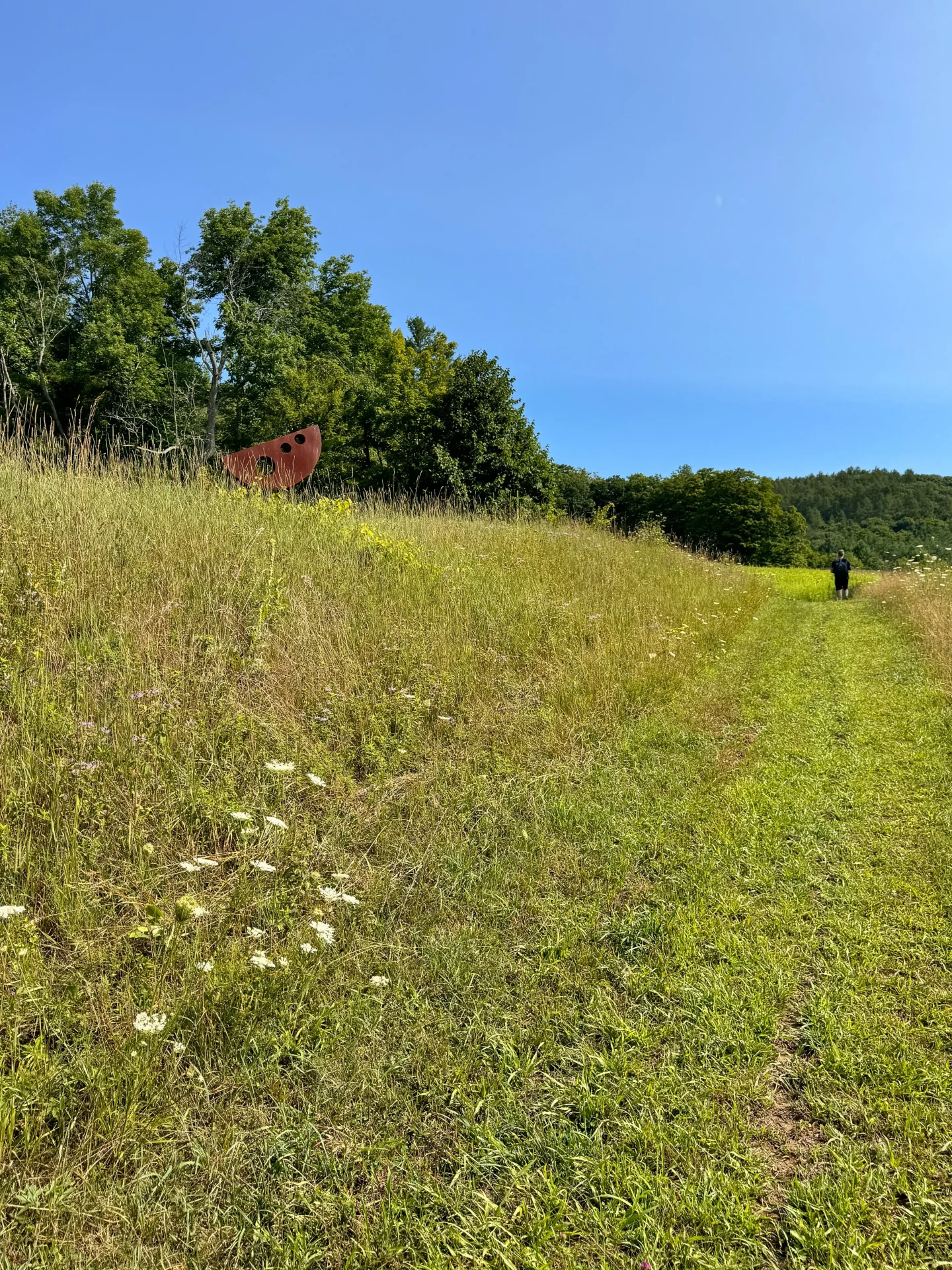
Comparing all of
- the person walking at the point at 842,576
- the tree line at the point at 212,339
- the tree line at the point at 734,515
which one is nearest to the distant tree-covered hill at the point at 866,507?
the tree line at the point at 734,515

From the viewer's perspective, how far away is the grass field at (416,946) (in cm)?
158

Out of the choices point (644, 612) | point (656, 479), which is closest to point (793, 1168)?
point (644, 612)

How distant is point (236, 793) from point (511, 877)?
146cm

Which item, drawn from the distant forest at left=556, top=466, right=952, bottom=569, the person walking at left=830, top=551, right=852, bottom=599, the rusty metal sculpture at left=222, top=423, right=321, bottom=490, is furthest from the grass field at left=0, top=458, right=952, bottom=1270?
the distant forest at left=556, top=466, right=952, bottom=569

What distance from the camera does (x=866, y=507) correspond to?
7119cm

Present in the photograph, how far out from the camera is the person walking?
52.6ft

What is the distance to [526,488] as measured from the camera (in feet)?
48.7

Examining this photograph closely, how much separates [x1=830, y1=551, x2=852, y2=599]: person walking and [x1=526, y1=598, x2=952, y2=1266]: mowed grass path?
1342cm

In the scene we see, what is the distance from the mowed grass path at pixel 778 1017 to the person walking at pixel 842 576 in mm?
13415

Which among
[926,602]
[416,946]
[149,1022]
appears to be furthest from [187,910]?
[926,602]

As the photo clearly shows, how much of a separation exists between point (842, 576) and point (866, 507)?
67587 mm

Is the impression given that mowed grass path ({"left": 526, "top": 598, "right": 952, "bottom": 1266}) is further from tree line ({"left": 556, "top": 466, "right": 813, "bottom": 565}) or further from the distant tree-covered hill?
tree line ({"left": 556, "top": 466, "right": 813, "bottom": 565})

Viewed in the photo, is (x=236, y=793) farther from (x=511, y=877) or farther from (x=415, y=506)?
(x=415, y=506)

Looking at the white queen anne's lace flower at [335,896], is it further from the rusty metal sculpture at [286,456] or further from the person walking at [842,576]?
the person walking at [842,576]
